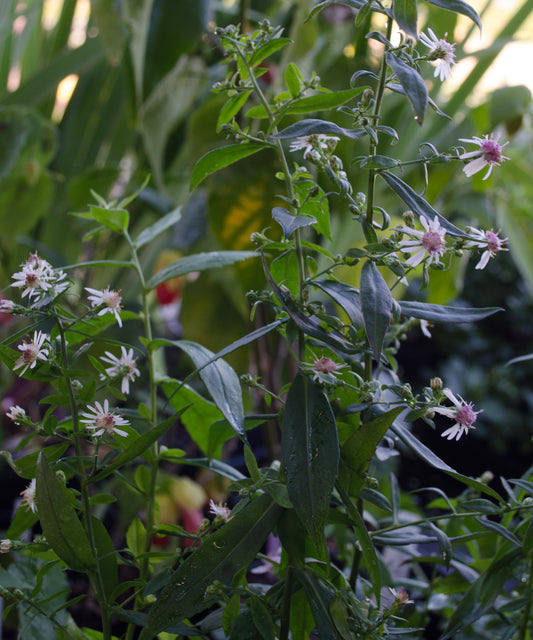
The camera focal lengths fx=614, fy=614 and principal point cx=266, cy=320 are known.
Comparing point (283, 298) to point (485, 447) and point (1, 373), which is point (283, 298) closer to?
point (1, 373)

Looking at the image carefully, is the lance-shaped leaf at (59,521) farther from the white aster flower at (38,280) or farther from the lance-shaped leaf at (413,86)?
the lance-shaped leaf at (413,86)

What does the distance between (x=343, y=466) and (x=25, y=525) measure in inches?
6.9

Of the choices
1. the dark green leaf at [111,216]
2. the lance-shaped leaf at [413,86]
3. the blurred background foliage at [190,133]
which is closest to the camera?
the lance-shaped leaf at [413,86]

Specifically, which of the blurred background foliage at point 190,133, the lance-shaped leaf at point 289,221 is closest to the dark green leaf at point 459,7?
the lance-shaped leaf at point 289,221

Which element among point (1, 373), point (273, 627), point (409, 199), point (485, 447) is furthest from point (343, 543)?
point (485, 447)

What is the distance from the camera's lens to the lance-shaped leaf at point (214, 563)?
0.27 metres

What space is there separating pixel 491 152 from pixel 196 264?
178 millimetres

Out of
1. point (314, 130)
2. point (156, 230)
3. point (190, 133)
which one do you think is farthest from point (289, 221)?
point (190, 133)

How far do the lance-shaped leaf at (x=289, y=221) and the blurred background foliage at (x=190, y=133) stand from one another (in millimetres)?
374

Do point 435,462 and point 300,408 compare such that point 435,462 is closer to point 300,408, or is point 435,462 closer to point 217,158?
point 300,408

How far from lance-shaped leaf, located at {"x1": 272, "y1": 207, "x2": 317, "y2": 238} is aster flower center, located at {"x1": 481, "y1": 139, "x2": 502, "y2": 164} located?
0.26 feet

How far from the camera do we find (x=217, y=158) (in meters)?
0.30

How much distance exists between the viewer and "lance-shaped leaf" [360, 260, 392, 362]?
242mm

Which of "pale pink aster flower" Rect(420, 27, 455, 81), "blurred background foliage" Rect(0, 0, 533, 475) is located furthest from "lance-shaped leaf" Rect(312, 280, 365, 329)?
"blurred background foliage" Rect(0, 0, 533, 475)
